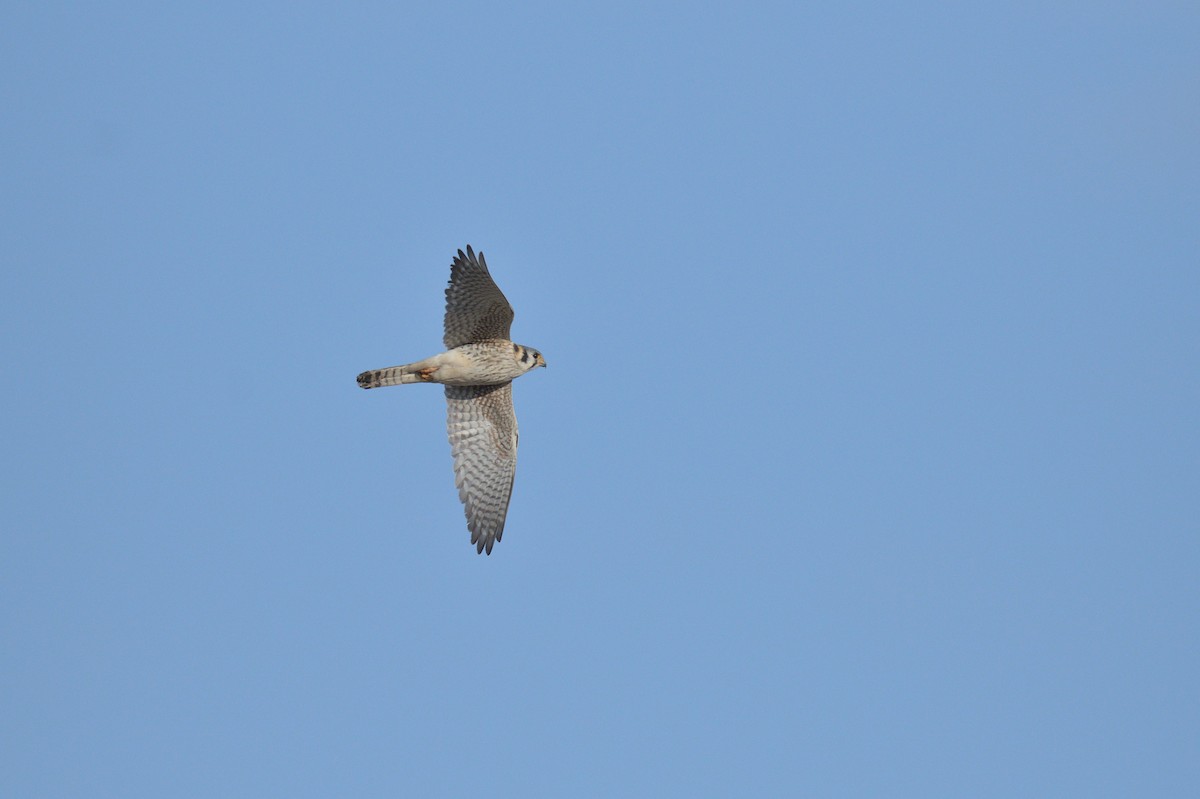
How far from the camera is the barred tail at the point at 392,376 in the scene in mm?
21016

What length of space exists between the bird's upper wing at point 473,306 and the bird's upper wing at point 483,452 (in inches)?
52.3

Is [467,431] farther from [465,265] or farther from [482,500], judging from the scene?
[465,265]

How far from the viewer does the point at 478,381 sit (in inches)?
870

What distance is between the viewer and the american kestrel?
21062 mm

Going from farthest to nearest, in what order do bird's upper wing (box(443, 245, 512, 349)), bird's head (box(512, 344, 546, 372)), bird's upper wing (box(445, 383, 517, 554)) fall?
bird's upper wing (box(445, 383, 517, 554)), bird's head (box(512, 344, 546, 372)), bird's upper wing (box(443, 245, 512, 349))

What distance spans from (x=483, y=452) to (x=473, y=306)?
2725mm

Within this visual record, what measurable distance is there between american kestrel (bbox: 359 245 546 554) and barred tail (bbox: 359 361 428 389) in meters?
0.01

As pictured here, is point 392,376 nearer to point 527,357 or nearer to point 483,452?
point 527,357

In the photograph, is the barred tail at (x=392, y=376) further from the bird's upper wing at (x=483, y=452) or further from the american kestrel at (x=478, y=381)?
the bird's upper wing at (x=483, y=452)

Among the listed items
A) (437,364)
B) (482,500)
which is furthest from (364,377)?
(482,500)

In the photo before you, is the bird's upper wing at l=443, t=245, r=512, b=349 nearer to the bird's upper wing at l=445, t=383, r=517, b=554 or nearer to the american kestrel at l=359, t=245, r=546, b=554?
the american kestrel at l=359, t=245, r=546, b=554

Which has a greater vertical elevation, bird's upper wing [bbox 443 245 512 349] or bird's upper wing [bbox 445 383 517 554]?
bird's upper wing [bbox 443 245 512 349]

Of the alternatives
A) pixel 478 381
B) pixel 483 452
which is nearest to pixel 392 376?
pixel 478 381

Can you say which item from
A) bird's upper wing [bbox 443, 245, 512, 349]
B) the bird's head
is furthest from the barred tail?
the bird's head
